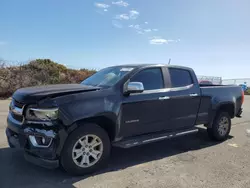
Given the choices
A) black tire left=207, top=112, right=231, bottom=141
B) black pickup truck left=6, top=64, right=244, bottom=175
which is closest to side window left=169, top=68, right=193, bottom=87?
black pickup truck left=6, top=64, right=244, bottom=175

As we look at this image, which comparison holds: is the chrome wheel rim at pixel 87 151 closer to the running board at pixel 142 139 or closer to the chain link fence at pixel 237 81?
the running board at pixel 142 139

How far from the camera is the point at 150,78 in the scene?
4891 mm

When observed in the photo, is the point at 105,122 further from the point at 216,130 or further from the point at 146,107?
the point at 216,130

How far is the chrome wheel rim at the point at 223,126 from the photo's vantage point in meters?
6.33

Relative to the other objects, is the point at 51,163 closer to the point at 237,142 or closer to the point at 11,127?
the point at 11,127

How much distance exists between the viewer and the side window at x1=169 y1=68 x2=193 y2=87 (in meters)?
5.29

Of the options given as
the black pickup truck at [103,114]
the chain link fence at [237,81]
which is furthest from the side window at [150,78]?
the chain link fence at [237,81]

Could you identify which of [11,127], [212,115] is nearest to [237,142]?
[212,115]

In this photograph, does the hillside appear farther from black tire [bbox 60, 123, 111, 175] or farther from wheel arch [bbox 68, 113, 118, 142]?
black tire [bbox 60, 123, 111, 175]

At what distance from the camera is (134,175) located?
399cm

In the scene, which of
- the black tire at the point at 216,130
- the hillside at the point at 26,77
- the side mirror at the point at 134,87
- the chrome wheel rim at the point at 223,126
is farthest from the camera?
the hillside at the point at 26,77

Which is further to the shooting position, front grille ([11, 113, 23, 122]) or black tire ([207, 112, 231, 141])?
black tire ([207, 112, 231, 141])

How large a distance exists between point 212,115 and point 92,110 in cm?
347

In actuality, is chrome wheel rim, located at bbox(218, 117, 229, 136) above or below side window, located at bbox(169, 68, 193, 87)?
below
